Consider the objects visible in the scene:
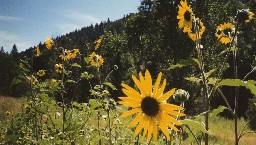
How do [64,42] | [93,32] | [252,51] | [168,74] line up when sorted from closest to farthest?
[64,42], [168,74], [252,51], [93,32]

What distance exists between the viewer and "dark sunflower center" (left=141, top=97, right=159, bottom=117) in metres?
1.72

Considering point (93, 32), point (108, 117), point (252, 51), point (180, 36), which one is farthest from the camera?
point (93, 32)

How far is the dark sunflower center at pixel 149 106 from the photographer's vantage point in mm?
1716

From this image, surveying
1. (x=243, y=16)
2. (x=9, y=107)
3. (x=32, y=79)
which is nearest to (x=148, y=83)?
(x=243, y=16)

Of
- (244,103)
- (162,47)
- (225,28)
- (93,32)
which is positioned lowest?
(244,103)

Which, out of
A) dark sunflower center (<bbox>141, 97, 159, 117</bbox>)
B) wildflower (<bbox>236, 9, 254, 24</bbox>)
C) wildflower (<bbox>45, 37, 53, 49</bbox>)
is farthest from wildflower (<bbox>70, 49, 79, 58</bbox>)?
dark sunflower center (<bbox>141, 97, 159, 117</bbox>)

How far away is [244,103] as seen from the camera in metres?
24.5

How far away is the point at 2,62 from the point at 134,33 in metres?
29.8

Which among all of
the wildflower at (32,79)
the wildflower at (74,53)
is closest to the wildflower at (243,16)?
the wildflower at (32,79)

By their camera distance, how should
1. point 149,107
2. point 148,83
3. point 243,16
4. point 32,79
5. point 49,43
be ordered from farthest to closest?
point 49,43, point 32,79, point 243,16, point 149,107, point 148,83

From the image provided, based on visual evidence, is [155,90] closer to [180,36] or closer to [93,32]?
[180,36]

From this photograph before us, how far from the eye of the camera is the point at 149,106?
173 centimetres

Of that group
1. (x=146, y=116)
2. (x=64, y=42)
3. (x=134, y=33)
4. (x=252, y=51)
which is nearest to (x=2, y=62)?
(x=134, y=33)

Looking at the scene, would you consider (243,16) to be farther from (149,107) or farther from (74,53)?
(74,53)
